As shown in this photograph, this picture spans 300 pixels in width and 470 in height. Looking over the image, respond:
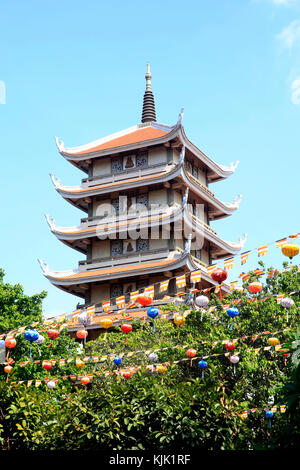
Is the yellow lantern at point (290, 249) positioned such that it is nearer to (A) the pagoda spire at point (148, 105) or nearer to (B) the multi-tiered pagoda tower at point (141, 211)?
(B) the multi-tiered pagoda tower at point (141, 211)

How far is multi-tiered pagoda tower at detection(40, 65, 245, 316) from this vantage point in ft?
105

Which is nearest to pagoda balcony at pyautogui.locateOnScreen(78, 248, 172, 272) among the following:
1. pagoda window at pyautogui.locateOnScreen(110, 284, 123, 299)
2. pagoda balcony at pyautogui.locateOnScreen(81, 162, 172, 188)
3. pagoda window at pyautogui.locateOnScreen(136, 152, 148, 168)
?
pagoda window at pyautogui.locateOnScreen(110, 284, 123, 299)

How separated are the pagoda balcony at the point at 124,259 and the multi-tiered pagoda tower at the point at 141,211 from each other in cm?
5

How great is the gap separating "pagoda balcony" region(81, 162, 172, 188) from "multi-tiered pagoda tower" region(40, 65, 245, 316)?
0.18 feet

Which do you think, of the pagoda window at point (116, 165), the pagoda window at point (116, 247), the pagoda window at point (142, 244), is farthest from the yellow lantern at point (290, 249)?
the pagoda window at point (116, 165)

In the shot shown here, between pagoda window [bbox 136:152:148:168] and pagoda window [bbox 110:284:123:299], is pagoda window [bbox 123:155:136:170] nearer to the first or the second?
pagoda window [bbox 136:152:148:168]

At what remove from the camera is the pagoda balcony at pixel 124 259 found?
31.9 m

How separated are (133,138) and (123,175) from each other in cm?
250

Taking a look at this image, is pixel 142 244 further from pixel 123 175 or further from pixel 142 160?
pixel 142 160

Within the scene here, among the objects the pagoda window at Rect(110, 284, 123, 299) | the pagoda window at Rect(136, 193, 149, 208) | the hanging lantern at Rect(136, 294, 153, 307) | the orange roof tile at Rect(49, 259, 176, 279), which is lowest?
the hanging lantern at Rect(136, 294, 153, 307)

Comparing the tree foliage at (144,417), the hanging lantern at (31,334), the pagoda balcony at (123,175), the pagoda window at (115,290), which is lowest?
the tree foliage at (144,417)

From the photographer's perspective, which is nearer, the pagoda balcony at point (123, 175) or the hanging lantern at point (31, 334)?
the hanging lantern at point (31, 334)

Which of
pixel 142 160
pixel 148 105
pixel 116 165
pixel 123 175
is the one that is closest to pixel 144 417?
pixel 123 175
